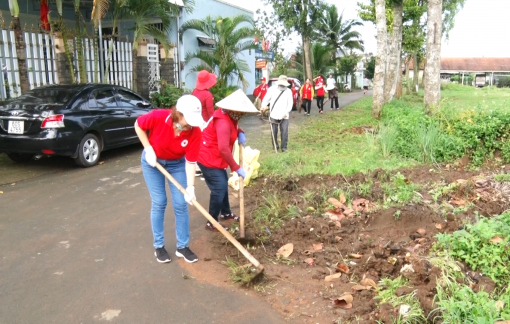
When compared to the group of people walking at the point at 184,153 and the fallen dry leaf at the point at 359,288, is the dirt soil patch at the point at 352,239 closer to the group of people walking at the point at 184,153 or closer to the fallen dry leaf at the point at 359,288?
the fallen dry leaf at the point at 359,288

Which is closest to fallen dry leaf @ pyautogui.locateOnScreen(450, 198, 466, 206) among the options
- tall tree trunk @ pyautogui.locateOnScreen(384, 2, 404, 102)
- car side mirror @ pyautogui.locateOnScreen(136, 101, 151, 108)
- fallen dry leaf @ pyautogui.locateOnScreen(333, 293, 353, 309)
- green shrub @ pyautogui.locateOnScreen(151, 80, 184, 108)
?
fallen dry leaf @ pyautogui.locateOnScreen(333, 293, 353, 309)

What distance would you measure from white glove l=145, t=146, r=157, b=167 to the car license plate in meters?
4.69

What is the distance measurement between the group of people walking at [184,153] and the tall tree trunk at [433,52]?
280 inches

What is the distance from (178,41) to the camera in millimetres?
16875

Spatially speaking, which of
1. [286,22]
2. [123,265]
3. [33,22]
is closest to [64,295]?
[123,265]

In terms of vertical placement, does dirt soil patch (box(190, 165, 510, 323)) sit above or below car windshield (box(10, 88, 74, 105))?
below

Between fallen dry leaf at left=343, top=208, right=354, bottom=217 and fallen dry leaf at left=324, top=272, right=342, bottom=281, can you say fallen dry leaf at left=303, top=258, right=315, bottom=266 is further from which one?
fallen dry leaf at left=343, top=208, right=354, bottom=217

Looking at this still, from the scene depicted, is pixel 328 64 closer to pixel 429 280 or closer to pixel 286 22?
pixel 286 22

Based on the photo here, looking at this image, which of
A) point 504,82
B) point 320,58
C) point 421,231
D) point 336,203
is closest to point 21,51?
point 336,203

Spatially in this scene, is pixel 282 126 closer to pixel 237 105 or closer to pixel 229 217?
pixel 229 217

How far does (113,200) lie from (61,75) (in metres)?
7.03

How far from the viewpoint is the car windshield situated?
810 cm

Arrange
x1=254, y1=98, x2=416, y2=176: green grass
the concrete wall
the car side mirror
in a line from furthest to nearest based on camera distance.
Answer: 1. the concrete wall
2. the car side mirror
3. x1=254, y1=98, x2=416, y2=176: green grass

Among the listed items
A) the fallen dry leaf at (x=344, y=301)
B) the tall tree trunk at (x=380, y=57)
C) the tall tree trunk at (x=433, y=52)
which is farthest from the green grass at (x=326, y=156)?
the fallen dry leaf at (x=344, y=301)
